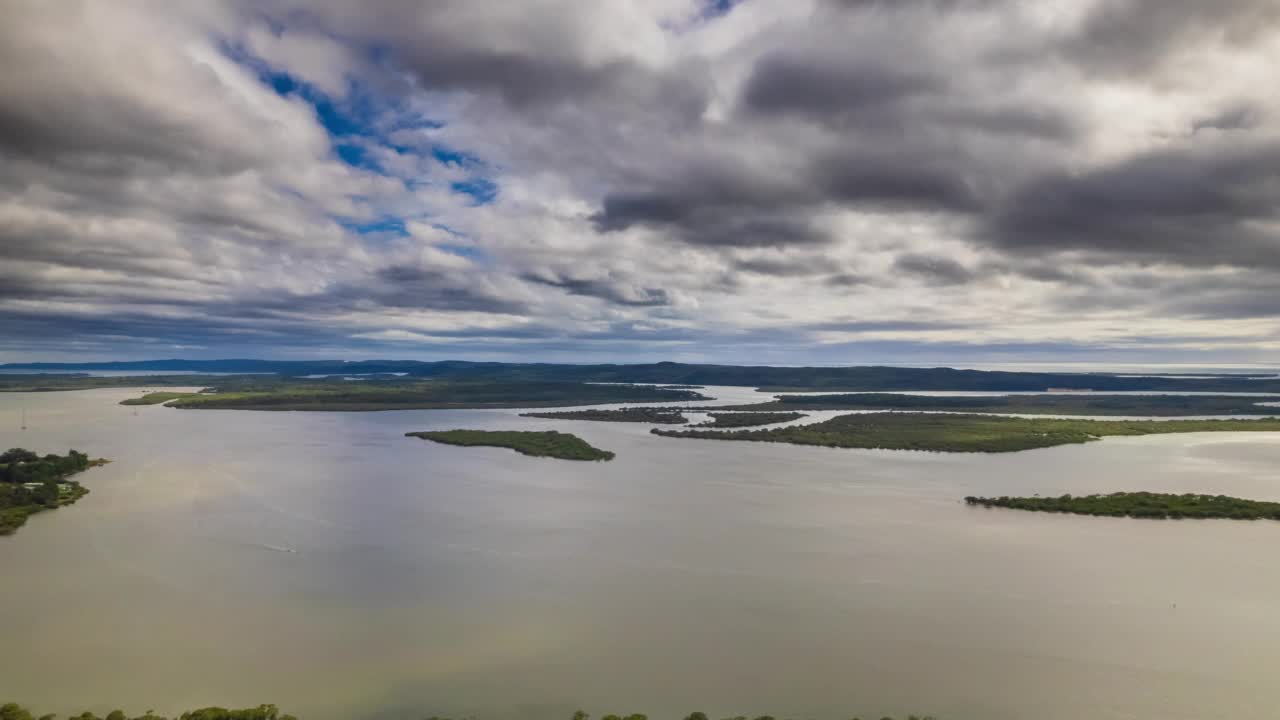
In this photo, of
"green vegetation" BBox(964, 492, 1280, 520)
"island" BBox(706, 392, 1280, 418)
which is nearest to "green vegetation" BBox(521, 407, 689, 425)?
"island" BBox(706, 392, 1280, 418)

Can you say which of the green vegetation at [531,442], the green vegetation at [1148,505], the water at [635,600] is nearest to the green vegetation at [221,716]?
the water at [635,600]

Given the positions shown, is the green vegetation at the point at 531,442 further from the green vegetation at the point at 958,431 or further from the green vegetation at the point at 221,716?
the green vegetation at the point at 221,716

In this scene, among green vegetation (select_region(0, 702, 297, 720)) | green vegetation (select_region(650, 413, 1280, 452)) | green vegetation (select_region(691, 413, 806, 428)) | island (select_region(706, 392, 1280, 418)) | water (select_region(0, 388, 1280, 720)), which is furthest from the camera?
island (select_region(706, 392, 1280, 418))

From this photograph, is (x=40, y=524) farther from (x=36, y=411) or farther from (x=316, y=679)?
(x=36, y=411)

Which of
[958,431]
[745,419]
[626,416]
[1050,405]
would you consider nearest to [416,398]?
[626,416]

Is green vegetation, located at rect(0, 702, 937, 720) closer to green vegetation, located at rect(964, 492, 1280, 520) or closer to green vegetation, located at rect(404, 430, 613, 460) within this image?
green vegetation, located at rect(964, 492, 1280, 520)
